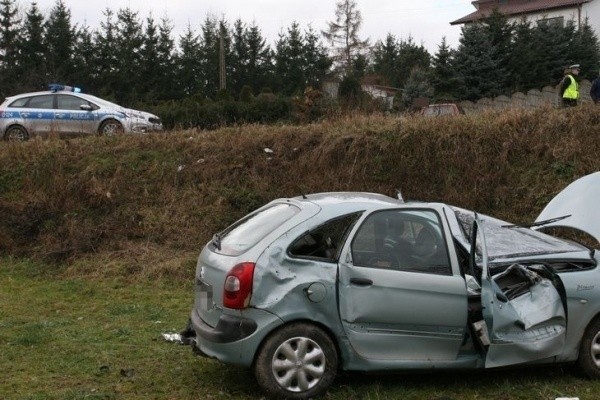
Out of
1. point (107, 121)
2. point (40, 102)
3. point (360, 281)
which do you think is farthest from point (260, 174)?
point (360, 281)

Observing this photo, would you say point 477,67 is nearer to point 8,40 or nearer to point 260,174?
point 260,174

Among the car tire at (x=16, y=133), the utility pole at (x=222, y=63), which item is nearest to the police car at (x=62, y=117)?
the car tire at (x=16, y=133)

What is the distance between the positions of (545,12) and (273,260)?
47.4 m

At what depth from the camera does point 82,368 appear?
589cm

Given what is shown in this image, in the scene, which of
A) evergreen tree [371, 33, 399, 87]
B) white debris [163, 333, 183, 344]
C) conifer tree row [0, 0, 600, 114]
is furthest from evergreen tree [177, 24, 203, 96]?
white debris [163, 333, 183, 344]

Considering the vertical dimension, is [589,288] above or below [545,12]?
below

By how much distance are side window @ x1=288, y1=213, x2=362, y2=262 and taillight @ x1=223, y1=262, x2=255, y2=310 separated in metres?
0.38

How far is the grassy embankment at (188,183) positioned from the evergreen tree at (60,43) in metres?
26.4

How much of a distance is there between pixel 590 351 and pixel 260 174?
28.1 feet

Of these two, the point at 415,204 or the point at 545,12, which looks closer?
the point at 415,204

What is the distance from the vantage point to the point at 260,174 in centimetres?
1327

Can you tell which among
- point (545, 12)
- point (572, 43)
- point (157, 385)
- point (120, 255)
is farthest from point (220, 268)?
point (545, 12)

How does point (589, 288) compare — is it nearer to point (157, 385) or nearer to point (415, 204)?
point (415, 204)

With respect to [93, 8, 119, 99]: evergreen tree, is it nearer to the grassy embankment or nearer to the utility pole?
the utility pole
